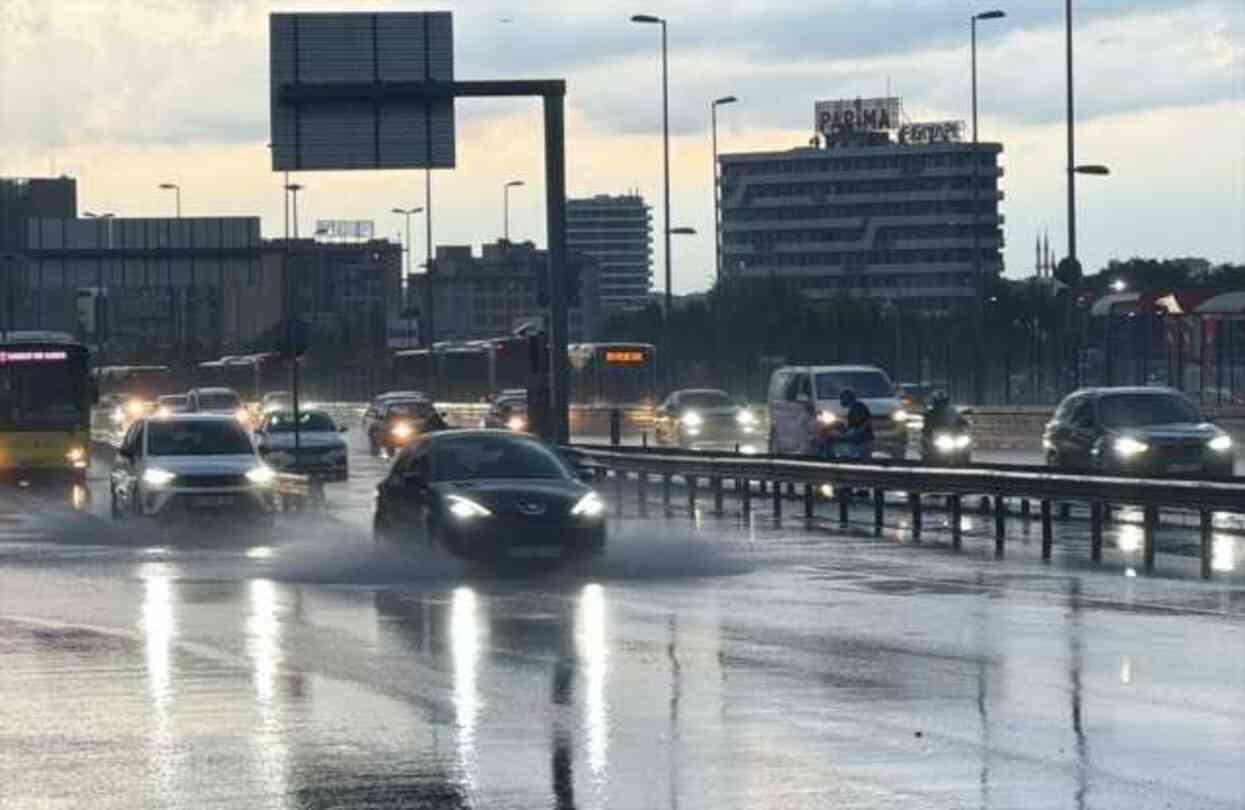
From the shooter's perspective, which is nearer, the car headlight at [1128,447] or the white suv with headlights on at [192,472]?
the white suv with headlights on at [192,472]

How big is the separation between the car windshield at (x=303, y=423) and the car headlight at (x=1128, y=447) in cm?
2325

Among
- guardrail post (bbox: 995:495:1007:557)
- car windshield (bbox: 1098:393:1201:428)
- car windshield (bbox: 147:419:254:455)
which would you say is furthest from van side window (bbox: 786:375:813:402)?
guardrail post (bbox: 995:495:1007:557)

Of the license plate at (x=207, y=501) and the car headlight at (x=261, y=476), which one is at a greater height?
the car headlight at (x=261, y=476)

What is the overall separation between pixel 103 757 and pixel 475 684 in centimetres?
367

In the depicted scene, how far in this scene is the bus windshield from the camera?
188 feet

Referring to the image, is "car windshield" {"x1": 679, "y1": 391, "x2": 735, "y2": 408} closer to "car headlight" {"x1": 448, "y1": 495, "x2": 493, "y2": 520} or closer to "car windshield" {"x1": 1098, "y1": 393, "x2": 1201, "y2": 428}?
"car windshield" {"x1": 1098, "y1": 393, "x2": 1201, "y2": 428}

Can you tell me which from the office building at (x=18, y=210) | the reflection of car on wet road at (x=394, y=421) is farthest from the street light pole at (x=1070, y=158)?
the office building at (x=18, y=210)

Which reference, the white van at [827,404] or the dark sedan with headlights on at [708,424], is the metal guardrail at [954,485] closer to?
the white van at [827,404]

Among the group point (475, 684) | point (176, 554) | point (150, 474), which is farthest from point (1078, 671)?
point (150, 474)

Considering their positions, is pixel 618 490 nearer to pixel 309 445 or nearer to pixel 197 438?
pixel 309 445

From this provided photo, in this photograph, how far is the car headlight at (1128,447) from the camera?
128 ft

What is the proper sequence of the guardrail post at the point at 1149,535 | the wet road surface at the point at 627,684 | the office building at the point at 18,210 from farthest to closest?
1. the office building at the point at 18,210
2. the guardrail post at the point at 1149,535
3. the wet road surface at the point at 627,684

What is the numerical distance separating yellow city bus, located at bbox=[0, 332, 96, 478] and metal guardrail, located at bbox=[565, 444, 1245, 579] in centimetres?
1303

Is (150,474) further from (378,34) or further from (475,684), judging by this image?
(475,684)
